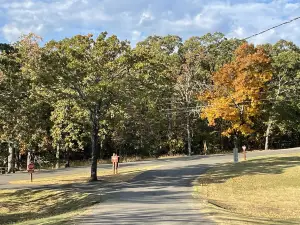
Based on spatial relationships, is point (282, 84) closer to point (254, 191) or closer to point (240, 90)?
point (240, 90)

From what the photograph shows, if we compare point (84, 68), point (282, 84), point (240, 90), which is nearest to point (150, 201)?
point (84, 68)

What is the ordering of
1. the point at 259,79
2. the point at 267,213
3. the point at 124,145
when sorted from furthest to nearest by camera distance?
the point at 124,145 < the point at 259,79 < the point at 267,213

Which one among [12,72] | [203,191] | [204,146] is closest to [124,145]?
[204,146]

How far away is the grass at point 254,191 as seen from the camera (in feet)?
40.2

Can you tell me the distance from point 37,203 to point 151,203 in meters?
6.64

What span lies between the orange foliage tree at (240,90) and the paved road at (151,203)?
1881cm

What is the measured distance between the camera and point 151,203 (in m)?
13.5

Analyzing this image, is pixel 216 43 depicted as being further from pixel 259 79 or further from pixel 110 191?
pixel 110 191

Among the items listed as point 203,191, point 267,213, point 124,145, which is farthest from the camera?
point 124,145

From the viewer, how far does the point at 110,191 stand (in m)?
17.2

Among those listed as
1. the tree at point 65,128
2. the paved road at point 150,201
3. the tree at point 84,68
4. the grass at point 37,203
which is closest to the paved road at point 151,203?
the paved road at point 150,201

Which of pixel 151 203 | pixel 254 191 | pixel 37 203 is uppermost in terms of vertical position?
Answer: pixel 151 203

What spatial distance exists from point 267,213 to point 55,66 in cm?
1224

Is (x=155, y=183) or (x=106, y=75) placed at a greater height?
(x=106, y=75)
